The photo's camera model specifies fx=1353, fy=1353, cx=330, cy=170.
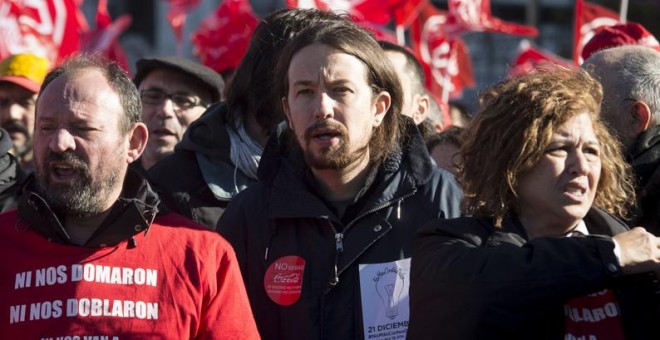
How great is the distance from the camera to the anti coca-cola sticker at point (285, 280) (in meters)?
3.93

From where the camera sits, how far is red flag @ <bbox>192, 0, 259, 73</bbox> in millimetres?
6980

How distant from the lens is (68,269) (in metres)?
3.62

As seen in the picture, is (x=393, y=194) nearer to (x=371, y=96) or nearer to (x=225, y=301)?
(x=371, y=96)

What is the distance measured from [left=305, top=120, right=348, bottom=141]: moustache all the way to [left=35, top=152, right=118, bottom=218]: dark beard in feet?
2.18

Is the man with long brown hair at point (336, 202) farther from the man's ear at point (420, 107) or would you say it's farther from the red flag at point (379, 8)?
the red flag at point (379, 8)

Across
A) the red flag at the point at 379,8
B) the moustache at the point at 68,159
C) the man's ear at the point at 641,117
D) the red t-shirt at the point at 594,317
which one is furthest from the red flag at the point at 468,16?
the red t-shirt at the point at 594,317

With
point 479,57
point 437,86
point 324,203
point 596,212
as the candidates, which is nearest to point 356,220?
point 324,203

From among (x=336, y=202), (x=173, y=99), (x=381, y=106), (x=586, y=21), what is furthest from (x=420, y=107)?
(x=586, y=21)

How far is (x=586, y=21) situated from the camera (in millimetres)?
8297

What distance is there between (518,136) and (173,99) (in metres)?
2.64

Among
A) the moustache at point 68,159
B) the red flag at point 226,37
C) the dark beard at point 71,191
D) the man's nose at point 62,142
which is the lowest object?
the dark beard at point 71,191

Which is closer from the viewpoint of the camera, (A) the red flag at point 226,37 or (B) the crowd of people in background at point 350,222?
(B) the crowd of people in background at point 350,222

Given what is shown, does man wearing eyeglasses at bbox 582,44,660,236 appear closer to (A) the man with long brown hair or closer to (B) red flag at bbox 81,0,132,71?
(A) the man with long brown hair

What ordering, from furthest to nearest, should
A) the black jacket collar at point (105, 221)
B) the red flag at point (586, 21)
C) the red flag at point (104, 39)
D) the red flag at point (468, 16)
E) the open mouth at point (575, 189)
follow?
the red flag at point (468, 16), the red flag at point (104, 39), the red flag at point (586, 21), the black jacket collar at point (105, 221), the open mouth at point (575, 189)
